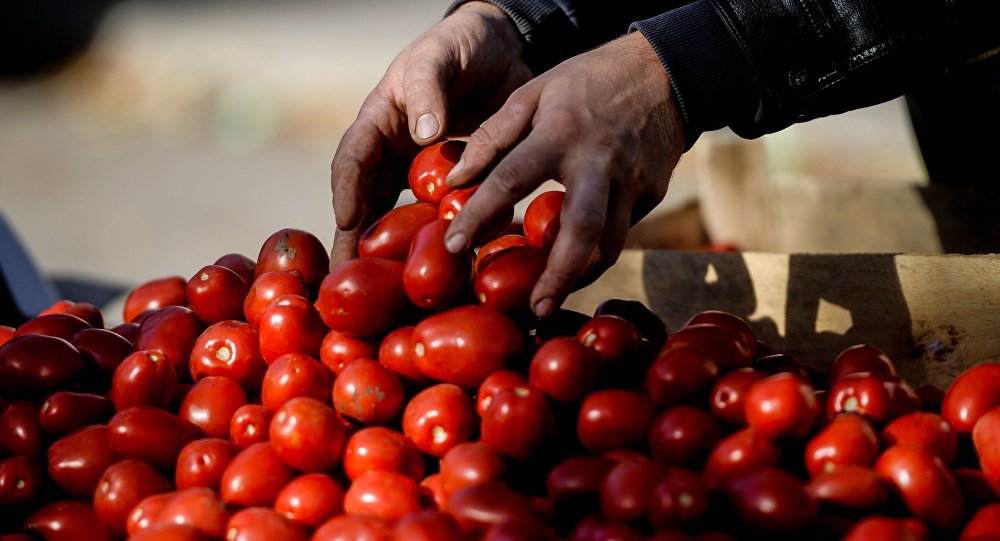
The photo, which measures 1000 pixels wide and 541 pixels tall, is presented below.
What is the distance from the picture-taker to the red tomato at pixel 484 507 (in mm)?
1166

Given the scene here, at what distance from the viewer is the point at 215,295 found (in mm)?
1808

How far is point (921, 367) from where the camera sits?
2025 mm

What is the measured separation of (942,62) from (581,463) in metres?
1.20

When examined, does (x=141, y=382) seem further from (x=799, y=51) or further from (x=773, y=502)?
(x=799, y=51)

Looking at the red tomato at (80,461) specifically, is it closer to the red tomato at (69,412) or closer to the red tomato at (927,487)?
the red tomato at (69,412)

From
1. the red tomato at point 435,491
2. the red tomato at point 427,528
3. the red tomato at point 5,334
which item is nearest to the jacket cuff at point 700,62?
the red tomato at point 435,491

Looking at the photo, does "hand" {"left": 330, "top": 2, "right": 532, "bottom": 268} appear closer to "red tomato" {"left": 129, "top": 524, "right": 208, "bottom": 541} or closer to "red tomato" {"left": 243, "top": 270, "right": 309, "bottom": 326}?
"red tomato" {"left": 243, "top": 270, "right": 309, "bottom": 326}

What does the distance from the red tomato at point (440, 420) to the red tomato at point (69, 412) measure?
1.86 feet

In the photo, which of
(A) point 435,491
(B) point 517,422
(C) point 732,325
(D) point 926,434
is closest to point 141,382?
(A) point 435,491

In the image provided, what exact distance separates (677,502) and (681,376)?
29 cm

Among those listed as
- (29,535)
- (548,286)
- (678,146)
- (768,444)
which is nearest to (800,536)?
(768,444)

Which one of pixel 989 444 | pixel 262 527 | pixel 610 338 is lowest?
pixel 989 444

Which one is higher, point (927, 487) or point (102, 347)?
point (102, 347)

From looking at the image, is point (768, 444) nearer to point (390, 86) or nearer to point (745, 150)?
point (390, 86)
